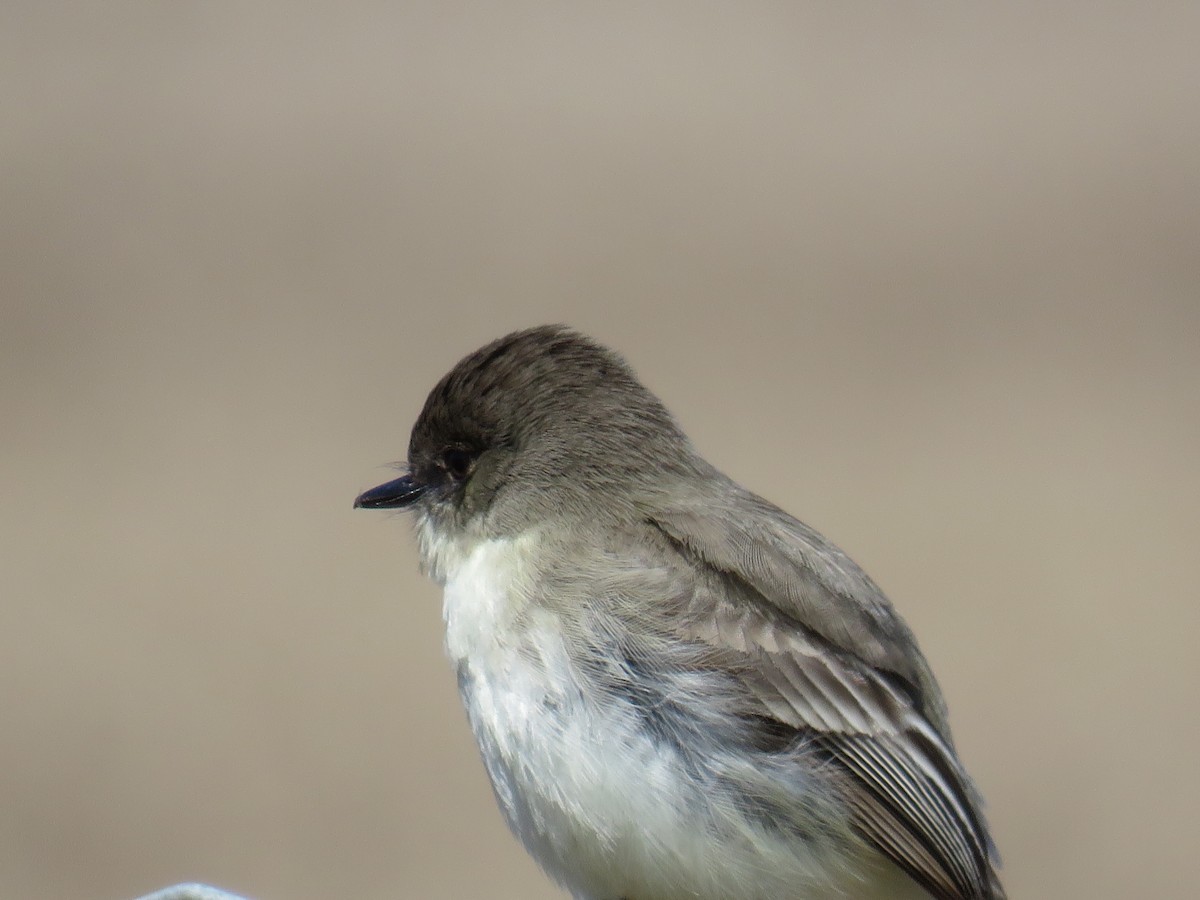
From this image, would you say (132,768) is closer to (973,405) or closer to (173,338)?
(173,338)

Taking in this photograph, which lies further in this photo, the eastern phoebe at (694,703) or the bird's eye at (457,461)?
the bird's eye at (457,461)

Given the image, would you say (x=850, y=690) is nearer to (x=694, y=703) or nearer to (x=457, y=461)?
(x=694, y=703)

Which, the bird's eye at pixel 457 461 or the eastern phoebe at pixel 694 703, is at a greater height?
the bird's eye at pixel 457 461

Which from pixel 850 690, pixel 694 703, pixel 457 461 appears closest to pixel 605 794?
pixel 694 703

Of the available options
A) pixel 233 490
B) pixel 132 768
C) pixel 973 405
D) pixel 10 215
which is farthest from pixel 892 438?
pixel 10 215

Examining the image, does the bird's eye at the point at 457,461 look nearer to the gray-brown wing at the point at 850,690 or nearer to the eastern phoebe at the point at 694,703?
the eastern phoebe at the point at 694,703

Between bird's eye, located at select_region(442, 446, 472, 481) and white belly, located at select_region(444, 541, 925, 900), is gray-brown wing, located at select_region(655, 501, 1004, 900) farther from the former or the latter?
bird's eye, located at select_region(442, 446, 472, 481)

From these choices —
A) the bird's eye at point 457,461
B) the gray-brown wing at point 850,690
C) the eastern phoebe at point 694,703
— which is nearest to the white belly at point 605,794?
the eastern phoebe at point 694,703
